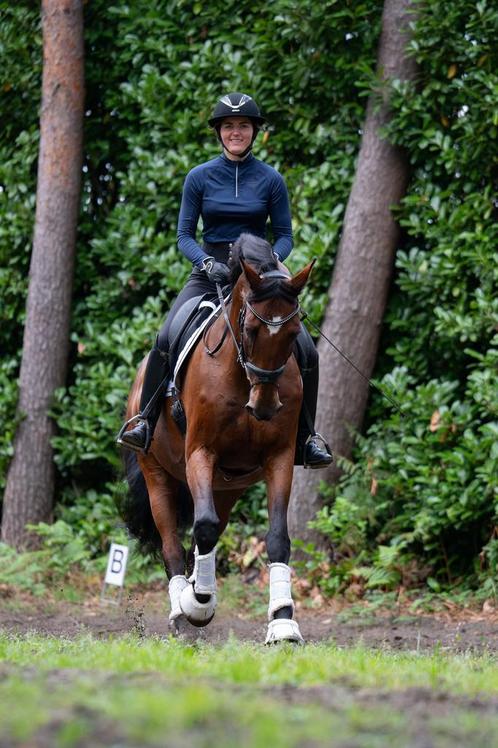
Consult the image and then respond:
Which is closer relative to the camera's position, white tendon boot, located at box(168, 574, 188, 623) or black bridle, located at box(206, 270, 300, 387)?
black bridle, located at box(206, 270, 300, 387)

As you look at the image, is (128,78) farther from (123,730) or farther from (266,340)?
(123,730)

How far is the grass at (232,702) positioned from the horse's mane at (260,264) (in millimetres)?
2262

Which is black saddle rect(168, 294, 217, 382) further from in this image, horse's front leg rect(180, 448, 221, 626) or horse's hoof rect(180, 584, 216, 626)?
horse's hoof rect(180, 584, 216, 626)

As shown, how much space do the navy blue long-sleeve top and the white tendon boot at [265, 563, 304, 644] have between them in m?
2.34

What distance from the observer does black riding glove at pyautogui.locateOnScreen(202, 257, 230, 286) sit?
7.89 metres

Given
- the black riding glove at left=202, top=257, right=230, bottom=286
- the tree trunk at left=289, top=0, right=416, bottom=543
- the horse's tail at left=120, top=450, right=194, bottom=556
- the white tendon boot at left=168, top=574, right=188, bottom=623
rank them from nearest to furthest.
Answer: the black riding glove at left=202, top=257, right=230, bottom=286 < the white tendon boot at left=168, top=574, right=188, bottom=623 < the horse's tail at left=120, top=450, right=194, bottom=556 < the tree trunk at left=289, top=0, right=416, bottom=543

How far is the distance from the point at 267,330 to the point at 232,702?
10.7ft

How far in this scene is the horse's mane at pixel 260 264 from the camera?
681 centimetres

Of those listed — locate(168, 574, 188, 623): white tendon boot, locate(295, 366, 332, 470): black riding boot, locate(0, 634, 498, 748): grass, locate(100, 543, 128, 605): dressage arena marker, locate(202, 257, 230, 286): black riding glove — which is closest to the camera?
locate(0, 634, 498, 748): grass

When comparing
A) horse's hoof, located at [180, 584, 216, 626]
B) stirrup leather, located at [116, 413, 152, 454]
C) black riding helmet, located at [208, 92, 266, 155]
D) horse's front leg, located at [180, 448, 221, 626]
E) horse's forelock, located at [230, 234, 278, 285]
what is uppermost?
black riding helmet, located at [208, 92, 266, 155]

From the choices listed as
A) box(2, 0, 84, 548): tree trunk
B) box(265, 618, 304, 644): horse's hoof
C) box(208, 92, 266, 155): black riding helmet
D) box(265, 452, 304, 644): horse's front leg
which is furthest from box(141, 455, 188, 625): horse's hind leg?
box(2, 0, 84, 548): tree trunk

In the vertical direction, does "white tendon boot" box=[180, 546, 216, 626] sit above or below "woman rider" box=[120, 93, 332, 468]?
below

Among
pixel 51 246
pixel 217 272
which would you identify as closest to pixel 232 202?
pixel 217 272

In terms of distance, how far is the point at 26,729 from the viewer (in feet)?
11.0
